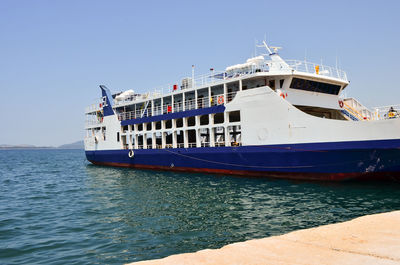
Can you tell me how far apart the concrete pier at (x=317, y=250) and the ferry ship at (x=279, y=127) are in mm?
11542

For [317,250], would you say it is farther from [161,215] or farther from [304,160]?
[304,160]

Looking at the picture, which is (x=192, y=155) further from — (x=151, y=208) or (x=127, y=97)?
(x=127, y=97)

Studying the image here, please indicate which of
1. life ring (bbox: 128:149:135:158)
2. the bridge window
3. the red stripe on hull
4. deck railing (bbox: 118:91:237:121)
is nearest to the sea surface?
the red stripe on hull

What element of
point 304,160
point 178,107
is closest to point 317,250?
point 304,160

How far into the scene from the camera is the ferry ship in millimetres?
16594

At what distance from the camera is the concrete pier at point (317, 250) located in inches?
178

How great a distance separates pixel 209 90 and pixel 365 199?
1464cm

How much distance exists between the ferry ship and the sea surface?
1282 mm

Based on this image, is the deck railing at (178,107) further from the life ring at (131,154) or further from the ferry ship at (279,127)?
the life ring at (131,154)

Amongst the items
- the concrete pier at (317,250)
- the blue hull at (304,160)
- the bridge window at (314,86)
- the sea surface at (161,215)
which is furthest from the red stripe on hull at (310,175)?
the concrete pier at (317,250)

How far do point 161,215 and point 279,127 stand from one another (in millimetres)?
10503

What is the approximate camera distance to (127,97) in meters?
36.9

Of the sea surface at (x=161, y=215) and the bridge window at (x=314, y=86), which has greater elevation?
the bridge window at (x=314, y=86)

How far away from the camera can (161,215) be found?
12.1m
